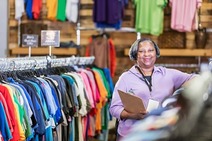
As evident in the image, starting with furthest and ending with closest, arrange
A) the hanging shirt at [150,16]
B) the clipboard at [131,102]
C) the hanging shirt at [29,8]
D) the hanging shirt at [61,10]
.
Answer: the hanging shirt at [29,8]
the hanging shirt at [61,10]
the hanging shirt at [150,16]
the clipboard at [131,102]

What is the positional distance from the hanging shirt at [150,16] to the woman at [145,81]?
3178mm

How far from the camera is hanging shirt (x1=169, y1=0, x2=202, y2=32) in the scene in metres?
6.56

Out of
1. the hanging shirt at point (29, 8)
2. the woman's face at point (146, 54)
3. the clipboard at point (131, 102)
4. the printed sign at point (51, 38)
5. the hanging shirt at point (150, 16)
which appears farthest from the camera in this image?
the hanging shirt at point (29, 8)

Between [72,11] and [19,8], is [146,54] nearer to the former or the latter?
[72,11]

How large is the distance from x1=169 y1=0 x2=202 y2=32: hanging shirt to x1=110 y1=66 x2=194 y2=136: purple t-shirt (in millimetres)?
3289

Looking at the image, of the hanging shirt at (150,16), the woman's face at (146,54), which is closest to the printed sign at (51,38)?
the hanging shirt at (150,16)

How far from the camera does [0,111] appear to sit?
10.5 feet

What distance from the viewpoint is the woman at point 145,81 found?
3354 mm

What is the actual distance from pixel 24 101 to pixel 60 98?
0.83 metres

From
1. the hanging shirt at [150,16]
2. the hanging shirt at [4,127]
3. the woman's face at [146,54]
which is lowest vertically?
the hanging shirt at [4,127]

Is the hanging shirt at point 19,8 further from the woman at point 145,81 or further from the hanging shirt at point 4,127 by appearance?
the hanging shirt at point 4,127

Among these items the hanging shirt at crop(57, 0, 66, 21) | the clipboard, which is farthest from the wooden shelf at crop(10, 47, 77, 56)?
the clipboard

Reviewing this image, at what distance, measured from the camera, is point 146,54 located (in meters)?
3.51

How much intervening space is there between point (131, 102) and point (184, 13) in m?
3.81
